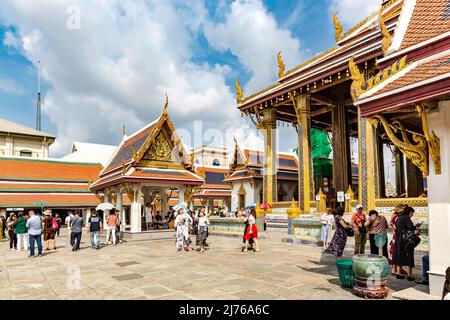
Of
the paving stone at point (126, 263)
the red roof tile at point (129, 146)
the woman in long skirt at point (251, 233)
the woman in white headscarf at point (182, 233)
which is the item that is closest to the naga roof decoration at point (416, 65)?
the woman in long skirt at point (251, 233)

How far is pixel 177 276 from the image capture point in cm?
773

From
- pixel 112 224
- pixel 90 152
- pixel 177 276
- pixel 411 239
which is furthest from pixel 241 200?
pixel 90 152

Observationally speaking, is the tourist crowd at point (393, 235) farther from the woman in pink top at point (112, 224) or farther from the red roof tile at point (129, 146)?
the red roof tile at point (129, 146)

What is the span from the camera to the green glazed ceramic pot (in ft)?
18.3

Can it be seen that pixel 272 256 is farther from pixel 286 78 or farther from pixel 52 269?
pixel 286 78

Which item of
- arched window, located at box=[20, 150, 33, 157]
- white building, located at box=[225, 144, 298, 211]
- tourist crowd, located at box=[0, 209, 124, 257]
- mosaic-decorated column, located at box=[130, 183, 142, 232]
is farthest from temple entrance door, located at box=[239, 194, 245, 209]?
arched window, located at box=[20, 150, 33, 157]

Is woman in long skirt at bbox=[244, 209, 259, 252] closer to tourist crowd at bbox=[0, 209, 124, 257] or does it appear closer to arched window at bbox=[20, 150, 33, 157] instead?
tourist crowd at bbox=[0, 209, 124, 257]

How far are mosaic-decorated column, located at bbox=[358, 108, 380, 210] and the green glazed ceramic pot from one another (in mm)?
10078

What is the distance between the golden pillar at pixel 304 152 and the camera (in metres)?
19.5

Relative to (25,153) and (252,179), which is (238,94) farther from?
(25,153)

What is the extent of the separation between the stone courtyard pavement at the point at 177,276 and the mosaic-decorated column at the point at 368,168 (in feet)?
16.3

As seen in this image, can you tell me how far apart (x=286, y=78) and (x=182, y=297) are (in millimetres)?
17809

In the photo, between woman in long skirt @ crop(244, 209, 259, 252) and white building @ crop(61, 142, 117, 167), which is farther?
white building @ crop(61, 142, 117, 167)
